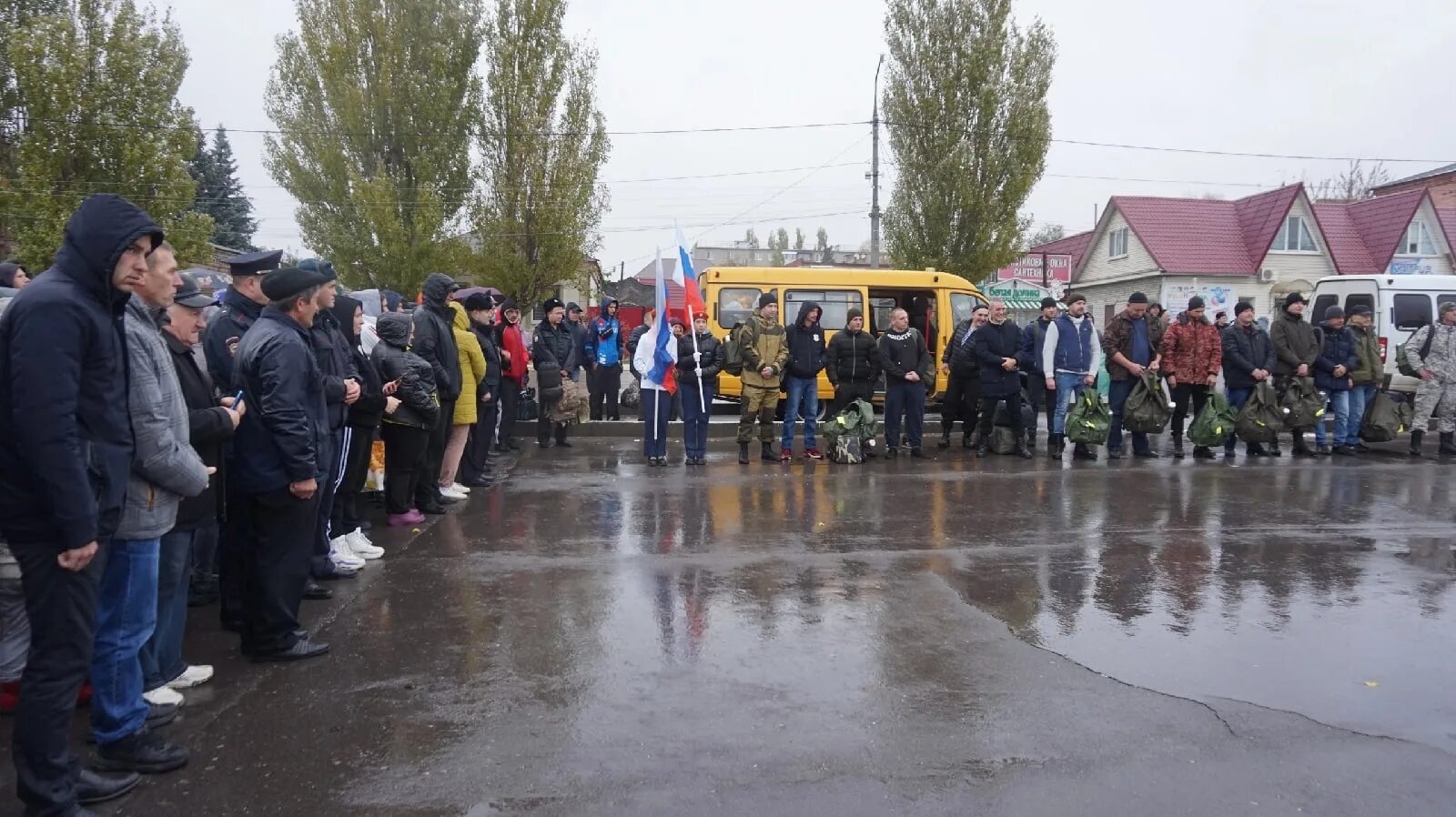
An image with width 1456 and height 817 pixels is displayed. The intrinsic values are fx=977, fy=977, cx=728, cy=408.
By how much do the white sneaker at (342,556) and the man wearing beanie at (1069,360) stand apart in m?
8.46

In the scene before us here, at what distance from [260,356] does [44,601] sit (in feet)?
5.56

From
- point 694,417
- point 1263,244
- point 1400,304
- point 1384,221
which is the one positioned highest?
point 1384,221

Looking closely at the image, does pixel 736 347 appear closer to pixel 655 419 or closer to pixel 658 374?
pixel 658 374

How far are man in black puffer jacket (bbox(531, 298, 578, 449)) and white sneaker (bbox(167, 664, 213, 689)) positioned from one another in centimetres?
783

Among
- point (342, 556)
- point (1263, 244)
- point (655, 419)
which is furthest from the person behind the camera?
point (1263, 244)

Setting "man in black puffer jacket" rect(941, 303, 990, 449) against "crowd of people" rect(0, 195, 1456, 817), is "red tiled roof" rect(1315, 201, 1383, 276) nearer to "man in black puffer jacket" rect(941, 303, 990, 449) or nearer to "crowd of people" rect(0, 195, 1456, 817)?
"man in black puffer jacket" rect(941, 303, 990, 449)

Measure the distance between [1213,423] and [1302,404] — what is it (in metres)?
1.37

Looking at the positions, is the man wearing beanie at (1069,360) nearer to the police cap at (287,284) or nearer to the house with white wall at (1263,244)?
the police cap at (287,284)

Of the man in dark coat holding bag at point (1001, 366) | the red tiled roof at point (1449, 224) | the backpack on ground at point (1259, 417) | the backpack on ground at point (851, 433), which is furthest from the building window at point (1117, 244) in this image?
the backpack on ground at point (851, 433)

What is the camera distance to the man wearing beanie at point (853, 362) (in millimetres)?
11789

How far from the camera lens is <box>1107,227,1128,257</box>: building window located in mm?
37188

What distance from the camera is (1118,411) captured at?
12.1 meters

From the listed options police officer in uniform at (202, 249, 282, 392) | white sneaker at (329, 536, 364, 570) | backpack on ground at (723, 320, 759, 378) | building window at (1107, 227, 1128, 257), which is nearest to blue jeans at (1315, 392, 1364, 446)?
backpack on ground at (723, 320, 759, 378)

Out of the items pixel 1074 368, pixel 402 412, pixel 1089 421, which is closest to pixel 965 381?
pixel 1074 368
